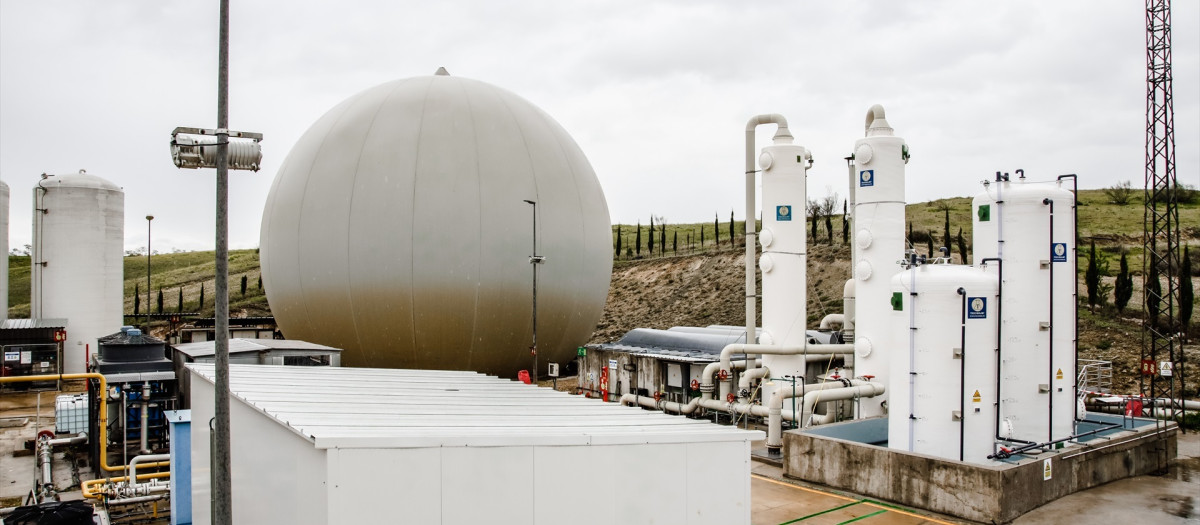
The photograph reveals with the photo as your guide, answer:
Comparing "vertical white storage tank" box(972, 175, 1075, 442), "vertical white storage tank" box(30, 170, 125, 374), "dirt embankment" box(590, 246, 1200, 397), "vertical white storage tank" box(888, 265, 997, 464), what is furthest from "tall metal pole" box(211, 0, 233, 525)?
"vertical white storage tank" box(30, 170, 125, 374)

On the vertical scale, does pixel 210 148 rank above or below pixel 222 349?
above

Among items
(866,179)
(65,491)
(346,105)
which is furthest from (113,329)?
(866,179)

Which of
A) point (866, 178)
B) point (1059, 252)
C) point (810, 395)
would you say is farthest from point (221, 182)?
point (866, 178)

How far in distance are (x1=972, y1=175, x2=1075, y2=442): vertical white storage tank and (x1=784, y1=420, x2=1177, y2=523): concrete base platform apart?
3.17ft

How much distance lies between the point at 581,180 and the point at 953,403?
35.5 feet

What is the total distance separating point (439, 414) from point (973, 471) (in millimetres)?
8742

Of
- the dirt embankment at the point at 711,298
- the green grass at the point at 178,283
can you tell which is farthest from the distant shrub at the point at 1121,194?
the green grass at the point at 178,283

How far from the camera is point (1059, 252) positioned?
15938mm

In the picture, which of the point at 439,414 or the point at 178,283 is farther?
the point at 178,283

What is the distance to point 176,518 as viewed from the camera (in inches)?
472

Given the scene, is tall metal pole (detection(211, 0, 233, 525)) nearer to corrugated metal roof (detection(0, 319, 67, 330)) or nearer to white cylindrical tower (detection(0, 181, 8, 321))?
corrugated metal roof (detection(0, 319, 67, 330))

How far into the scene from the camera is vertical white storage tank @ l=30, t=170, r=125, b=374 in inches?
1245

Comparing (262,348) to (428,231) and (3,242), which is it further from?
(3,242)

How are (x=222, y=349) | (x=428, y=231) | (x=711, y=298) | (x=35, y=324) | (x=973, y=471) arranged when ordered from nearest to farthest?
(x=222, y=349), (x=973, y=471), (x=428, y=231), (x=35, y=324), (x=711, y=298)
